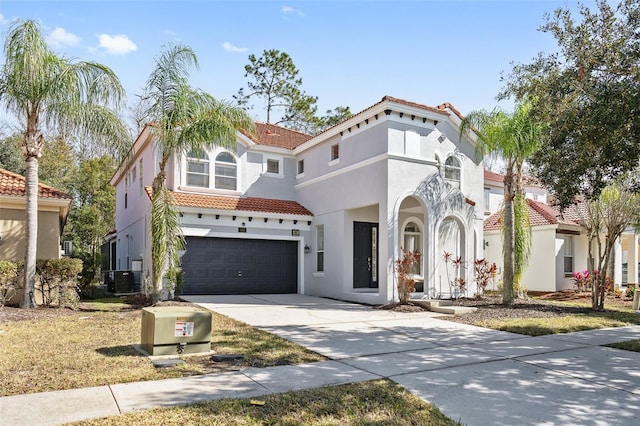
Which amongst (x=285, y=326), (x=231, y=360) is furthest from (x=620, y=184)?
(x=231, y=360)

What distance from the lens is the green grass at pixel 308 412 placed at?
4844 millimetres

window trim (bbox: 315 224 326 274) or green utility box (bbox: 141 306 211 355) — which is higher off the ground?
window trim (bbox: 315 224 326 274)

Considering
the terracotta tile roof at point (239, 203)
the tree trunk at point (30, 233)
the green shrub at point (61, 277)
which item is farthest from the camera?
the terracotta tile roof at point (239, 203)

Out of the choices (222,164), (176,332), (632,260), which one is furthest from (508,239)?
(632,260)

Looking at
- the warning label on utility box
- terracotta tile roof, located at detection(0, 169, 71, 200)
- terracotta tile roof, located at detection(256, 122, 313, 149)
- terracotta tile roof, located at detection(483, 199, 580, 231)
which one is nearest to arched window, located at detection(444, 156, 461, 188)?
terracotta tile roof, located at detection(483, 199, 580, 231)

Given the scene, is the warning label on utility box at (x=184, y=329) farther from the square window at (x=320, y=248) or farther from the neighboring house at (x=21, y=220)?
the square window at (x=320, y=248)

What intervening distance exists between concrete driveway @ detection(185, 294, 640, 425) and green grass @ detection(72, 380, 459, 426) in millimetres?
398

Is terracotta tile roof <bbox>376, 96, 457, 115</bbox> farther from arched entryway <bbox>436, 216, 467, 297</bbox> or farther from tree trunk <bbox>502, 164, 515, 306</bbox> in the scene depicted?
arched entryway <bbox>436, 216, 467, 297</bbox>

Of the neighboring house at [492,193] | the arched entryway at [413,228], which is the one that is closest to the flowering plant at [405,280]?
the arched entryway at [413,228]

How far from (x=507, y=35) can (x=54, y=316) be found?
13302mm

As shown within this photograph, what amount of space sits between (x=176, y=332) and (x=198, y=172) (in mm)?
11855

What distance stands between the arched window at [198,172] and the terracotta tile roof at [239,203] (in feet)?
1.68

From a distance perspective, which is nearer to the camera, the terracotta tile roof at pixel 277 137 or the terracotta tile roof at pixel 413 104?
Answer: the terracotta tile roof at pixel 413 104

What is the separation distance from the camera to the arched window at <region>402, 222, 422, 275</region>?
770 inches
